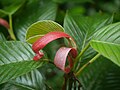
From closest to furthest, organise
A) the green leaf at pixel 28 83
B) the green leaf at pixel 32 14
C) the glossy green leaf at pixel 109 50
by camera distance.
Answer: the glossy green leaf at pixel 109 50 → the green leaf at pixel 28 83 → the green leaf at pixel 32 14

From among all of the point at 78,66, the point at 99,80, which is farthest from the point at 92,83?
the point at 78,66

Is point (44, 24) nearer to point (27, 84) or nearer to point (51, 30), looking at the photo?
point (51, 30)

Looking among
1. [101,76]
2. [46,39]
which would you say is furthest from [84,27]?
[46,39]

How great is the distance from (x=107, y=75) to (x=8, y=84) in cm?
33

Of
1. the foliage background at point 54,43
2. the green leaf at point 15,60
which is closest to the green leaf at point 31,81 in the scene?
the foliage background at point 54,43

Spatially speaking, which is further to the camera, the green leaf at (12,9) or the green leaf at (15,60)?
the green leaf at (12,9)

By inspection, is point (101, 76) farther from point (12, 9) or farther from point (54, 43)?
point (12, 9)

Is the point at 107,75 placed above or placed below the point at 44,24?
below

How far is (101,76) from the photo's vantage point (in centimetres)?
96

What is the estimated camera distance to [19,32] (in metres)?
1.08

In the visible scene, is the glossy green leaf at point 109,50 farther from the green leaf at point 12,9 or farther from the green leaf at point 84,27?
the green leaf at point 12,9

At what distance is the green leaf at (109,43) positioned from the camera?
0.65m

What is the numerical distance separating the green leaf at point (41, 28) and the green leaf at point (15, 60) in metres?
0.05

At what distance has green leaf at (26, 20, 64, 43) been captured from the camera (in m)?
0.73
